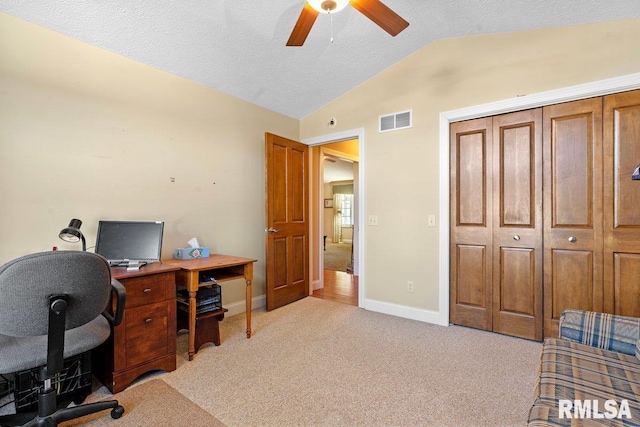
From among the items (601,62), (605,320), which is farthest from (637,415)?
(601,62)

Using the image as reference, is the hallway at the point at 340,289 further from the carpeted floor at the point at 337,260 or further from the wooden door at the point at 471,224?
the wooden door at the point at 471,224

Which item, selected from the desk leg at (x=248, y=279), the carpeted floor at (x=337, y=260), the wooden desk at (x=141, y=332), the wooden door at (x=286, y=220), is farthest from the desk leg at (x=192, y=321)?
the carpeted floor at (x=337, y=260)

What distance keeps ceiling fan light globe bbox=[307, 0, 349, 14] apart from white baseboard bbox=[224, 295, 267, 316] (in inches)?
116

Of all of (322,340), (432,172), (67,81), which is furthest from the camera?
(432,172)

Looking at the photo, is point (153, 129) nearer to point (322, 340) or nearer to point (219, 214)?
point (219, 214)

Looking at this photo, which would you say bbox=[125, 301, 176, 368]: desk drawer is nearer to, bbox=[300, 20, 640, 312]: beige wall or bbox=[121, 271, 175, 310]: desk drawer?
bbox=[121, 271, 175, 310]: desk drawer

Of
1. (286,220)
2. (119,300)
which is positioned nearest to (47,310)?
(119,300)

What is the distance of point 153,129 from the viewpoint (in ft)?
9.12

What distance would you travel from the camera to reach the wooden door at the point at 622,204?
2.33 metres

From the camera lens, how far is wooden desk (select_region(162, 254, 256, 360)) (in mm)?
2311

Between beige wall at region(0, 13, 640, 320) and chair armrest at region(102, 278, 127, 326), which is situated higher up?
beige wall at region(0, 13, 640, 320)

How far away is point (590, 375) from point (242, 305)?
307cm

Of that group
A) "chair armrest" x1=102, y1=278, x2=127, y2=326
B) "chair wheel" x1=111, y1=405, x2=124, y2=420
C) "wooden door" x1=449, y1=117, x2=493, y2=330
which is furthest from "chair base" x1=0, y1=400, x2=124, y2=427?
"wooden door" x1=449, y1=117, x2=493, y2=330

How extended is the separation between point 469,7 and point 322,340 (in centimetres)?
314
